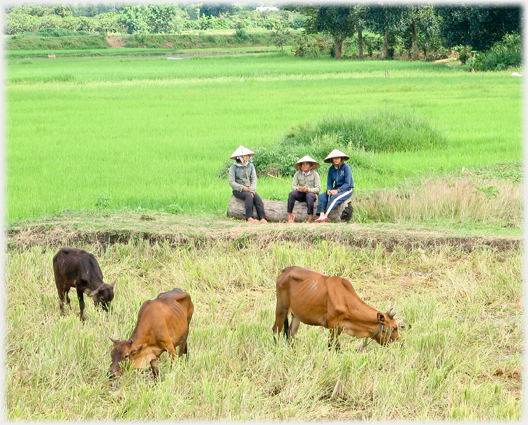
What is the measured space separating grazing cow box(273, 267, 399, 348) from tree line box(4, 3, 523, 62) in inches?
1064

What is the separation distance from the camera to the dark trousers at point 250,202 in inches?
357

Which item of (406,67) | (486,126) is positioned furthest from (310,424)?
(406,67)

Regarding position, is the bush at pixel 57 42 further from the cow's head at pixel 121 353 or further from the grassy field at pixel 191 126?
the cow's head at pixel 121 353

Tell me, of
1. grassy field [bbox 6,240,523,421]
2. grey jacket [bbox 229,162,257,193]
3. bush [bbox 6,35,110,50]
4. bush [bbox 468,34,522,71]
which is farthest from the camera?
bush [bbox 6,35,110,50]

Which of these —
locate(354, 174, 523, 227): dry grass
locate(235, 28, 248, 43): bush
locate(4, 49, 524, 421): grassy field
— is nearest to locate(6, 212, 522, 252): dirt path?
locate(4, 49, 524, 421): grassy field

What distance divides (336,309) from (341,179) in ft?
14.3

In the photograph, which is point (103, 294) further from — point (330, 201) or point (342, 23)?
point (342, 23)

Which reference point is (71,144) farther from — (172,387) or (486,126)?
(172,387)

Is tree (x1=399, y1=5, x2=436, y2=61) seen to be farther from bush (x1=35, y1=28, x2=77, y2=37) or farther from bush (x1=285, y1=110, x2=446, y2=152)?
bush (x1=35, y1=28, x2=77, y2=37)

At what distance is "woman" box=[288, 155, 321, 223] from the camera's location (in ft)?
29.8

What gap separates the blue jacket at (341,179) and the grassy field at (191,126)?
161 centimetres

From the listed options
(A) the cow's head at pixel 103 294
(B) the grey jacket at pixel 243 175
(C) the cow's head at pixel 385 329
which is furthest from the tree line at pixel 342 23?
(C) the cow's head at pixel 385 329

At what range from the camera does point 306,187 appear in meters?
9.03

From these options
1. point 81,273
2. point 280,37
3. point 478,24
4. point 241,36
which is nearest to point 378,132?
point 81,273
